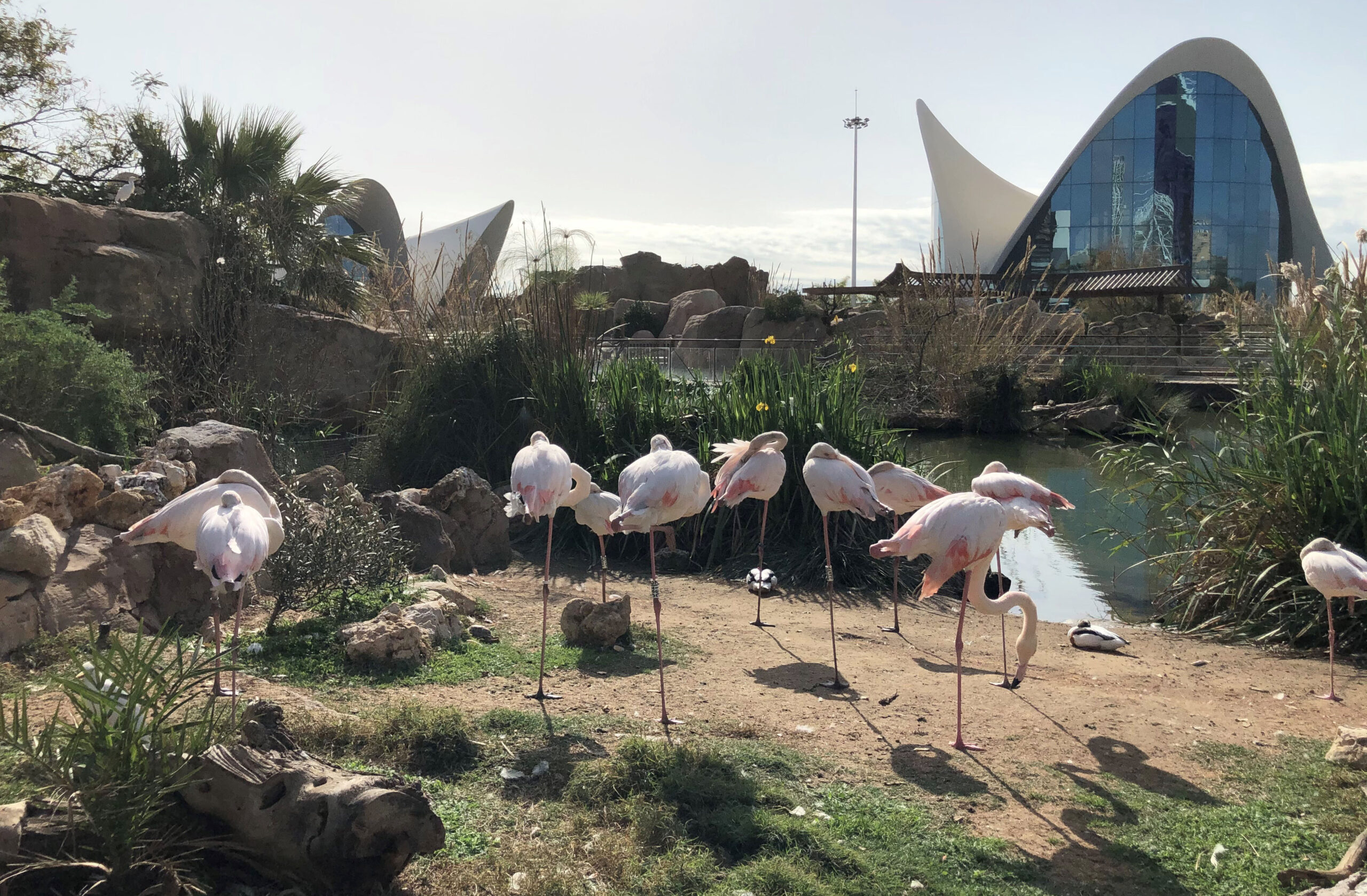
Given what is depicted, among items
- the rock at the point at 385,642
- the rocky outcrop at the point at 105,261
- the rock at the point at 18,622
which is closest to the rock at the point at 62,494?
the rock at the point at 18,622

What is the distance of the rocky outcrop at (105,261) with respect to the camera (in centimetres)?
950

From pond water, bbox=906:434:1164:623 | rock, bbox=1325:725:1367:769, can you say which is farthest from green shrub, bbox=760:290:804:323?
rock, bbox=1325:725:1367:769

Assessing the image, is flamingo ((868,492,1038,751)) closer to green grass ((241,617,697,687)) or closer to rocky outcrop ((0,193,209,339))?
green grass ((241,617,697,687))

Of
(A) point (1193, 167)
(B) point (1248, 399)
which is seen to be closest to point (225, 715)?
(B) point (1248, 399)

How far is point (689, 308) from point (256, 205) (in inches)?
739

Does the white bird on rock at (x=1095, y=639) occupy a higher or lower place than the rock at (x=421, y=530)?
lower

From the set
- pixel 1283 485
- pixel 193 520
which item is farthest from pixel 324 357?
pixel 1283 485

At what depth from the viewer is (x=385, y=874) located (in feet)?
8.75

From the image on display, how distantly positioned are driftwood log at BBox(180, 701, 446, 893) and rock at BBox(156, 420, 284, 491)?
12.9ft

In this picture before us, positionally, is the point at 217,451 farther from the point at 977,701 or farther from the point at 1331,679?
the point at 1331,679

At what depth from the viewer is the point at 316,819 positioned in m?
2.60

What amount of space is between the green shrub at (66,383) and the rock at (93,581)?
2104 mm

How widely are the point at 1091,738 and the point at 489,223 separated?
35833mm

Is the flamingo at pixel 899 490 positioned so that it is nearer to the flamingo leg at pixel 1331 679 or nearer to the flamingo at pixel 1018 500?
the flamingo at pixel 1018 500
